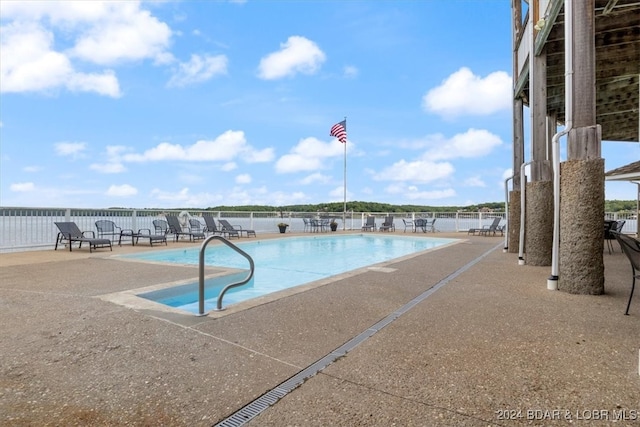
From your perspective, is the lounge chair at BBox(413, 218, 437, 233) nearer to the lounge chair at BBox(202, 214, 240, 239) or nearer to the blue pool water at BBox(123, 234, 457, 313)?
the blue pool water at BBox(123, 234, 457, 313)

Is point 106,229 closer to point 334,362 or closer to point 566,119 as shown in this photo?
point 334,362

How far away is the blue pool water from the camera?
16.1 ft

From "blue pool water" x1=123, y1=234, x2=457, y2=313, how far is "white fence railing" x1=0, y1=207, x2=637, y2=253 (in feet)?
8.52

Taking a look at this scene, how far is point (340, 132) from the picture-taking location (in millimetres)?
20750

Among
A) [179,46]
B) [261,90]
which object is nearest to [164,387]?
[179,46]

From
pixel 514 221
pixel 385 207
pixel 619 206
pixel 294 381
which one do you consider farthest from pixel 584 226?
pixel 385 207

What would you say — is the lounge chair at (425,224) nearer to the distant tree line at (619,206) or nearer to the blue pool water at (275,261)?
the blue pool water at (275,261)

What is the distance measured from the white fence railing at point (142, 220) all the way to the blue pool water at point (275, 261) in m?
2.60

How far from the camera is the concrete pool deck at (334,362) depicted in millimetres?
1845

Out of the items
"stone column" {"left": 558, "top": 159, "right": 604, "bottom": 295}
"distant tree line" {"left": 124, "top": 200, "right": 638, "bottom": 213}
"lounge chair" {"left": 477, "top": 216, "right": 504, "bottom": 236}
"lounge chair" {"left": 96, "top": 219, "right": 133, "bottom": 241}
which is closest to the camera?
"stone column" {"left": 558, "top": 159, "right": 604, "bottom": 295}

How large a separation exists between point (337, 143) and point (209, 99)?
8.31 meters

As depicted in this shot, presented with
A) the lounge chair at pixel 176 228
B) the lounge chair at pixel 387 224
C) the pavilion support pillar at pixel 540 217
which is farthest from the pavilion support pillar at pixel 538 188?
the lounge chair at pixel 387 224

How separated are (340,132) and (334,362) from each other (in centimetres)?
1920

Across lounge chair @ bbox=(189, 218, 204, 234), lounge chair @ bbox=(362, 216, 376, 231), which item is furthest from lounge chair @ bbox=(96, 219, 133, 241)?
lounge chair @ bbox=(362, 216, 376, 231)
